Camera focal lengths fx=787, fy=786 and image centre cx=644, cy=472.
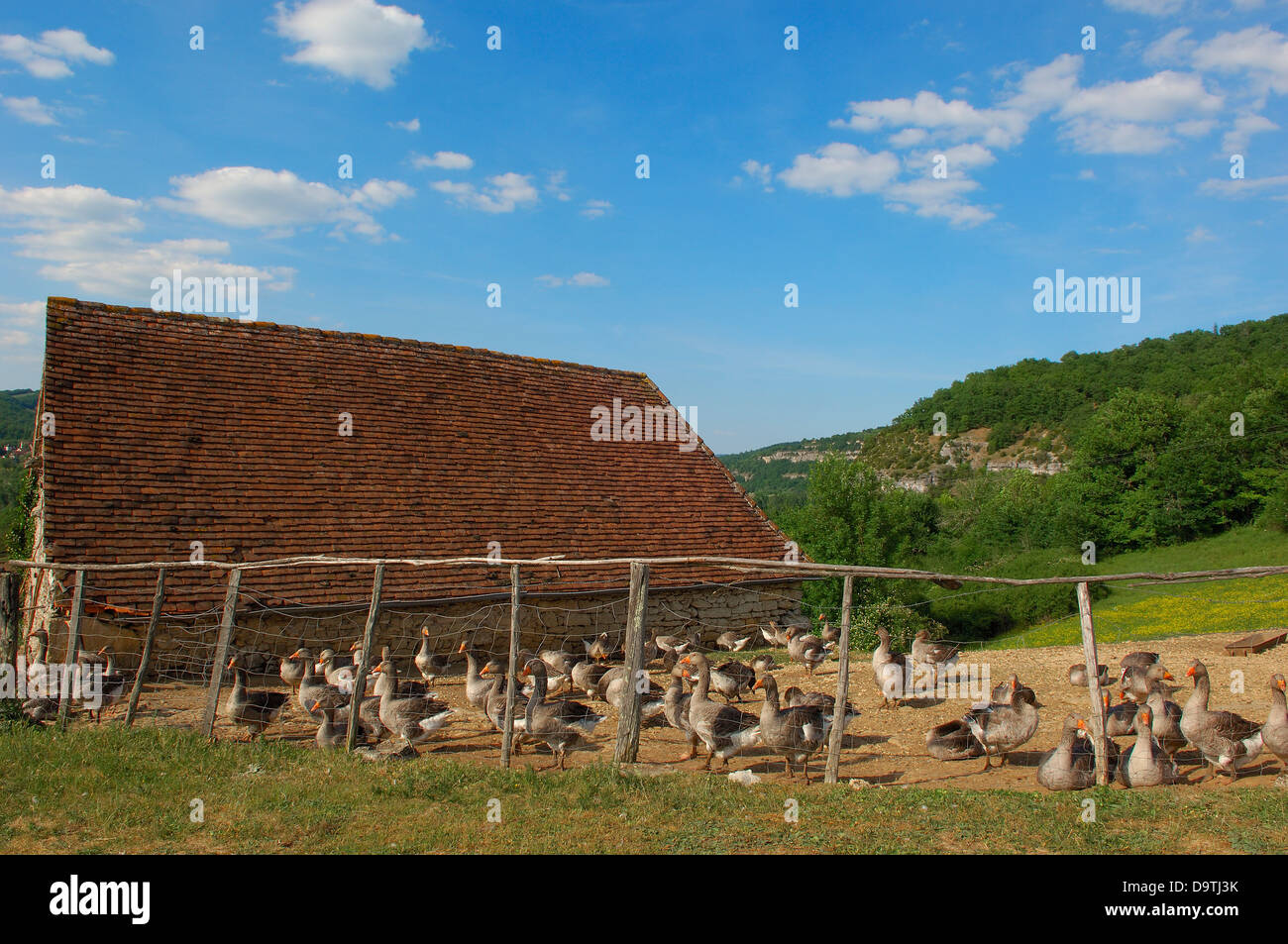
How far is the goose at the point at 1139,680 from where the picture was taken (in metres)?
10.4

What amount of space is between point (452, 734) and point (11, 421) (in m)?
127

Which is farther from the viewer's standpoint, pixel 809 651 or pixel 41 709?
pixel 809 651

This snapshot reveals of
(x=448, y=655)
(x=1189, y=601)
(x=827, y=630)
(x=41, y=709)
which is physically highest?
(x=41, y=709)

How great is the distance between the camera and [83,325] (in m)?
15.7

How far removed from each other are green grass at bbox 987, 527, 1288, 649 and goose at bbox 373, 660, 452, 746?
898 cm

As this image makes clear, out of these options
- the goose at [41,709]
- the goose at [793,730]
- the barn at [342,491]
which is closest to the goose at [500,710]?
the barn at [342,491]

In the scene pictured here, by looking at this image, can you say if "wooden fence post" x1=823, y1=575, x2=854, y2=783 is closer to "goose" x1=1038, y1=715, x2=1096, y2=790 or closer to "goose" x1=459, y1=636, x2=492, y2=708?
"goose" x1=1038, y1=715, x2=1096, y2=790

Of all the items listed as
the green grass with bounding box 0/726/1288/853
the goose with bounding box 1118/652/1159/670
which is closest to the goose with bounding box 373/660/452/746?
the green grass with bounding box 0/726/1288/853

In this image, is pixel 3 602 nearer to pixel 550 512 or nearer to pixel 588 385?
pixel 550 512

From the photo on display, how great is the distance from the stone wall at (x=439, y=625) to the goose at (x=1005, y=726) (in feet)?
17.1

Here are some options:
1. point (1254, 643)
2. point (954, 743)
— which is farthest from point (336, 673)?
point (1254, 643)

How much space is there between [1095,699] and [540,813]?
508 centimetres

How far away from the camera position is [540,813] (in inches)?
252

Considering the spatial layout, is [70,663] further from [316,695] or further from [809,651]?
[809,651]
